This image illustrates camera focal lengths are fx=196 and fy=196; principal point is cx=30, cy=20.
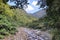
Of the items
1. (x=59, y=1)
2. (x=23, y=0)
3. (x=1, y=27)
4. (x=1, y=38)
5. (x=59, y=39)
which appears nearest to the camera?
(x=59, y=1)

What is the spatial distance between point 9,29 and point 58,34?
8.05 meters

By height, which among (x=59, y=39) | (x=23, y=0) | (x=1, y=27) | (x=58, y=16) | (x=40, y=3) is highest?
(x=1, y=27)

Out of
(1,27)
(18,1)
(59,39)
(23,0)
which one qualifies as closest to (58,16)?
(59,39)

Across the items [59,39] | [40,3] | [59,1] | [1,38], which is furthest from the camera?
[1,38]

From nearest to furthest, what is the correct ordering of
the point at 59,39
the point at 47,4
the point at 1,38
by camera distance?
the point at 59,39 → the point at 47,4 → the point at 1,38

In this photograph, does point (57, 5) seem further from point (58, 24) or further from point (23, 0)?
point (23, 0)

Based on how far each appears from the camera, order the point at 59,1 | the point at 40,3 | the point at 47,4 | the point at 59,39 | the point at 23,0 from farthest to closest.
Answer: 1. the point at 23,0
2. the point at 47,4
3. the point at 40,3
4. the point at 59,39
5. the point at 59,1

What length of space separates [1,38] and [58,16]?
→ 6.53 metres

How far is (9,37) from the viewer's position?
13828mm

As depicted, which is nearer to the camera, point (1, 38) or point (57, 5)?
point (57, 5)

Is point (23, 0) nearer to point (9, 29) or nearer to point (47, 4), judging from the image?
point (47, 4)

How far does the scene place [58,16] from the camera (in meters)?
7.36

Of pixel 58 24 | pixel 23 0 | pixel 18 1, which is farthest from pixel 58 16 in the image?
pixel 18 1

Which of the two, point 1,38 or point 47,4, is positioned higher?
point 1,38
